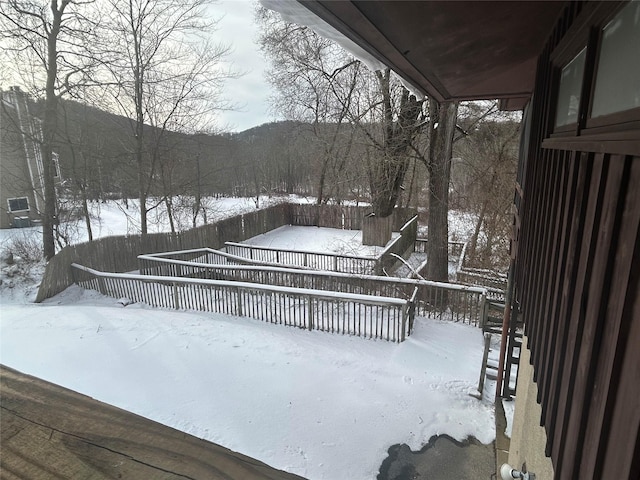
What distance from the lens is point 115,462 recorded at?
A: 93cm

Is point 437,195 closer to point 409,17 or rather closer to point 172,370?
point 172,370

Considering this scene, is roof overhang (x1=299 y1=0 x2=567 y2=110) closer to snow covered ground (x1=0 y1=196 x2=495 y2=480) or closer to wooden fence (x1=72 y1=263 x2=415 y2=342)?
snow covered ground (x1=0 y1=196 x2=495 y2=480)

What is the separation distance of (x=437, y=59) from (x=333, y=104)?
48.7 ft

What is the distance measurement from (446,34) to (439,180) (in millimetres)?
9247

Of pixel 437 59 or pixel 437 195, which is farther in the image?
pixel 437 195

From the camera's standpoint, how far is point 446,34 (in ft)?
7.23

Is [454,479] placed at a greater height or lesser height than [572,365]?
lesser

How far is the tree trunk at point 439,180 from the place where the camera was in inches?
419

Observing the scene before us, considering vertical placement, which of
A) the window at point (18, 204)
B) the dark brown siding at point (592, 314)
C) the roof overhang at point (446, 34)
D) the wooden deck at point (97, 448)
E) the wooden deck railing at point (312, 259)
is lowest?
the wooden deck railing at point (312, 259)

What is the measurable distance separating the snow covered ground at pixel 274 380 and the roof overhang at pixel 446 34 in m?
3.88

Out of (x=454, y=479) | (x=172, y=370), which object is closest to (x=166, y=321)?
(x=172, y=370)

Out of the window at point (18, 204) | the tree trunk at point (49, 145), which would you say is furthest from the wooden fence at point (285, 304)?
the window at point (18, 204)

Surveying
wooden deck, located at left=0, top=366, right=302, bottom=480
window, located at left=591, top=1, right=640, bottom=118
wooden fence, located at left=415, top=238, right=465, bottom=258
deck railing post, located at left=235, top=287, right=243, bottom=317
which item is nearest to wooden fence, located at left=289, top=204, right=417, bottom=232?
wooden fence, located at left=415, top=238, right=465, bottom=258

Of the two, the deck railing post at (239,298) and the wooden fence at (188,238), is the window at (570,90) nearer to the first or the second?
the deck railing post at (239,298)
